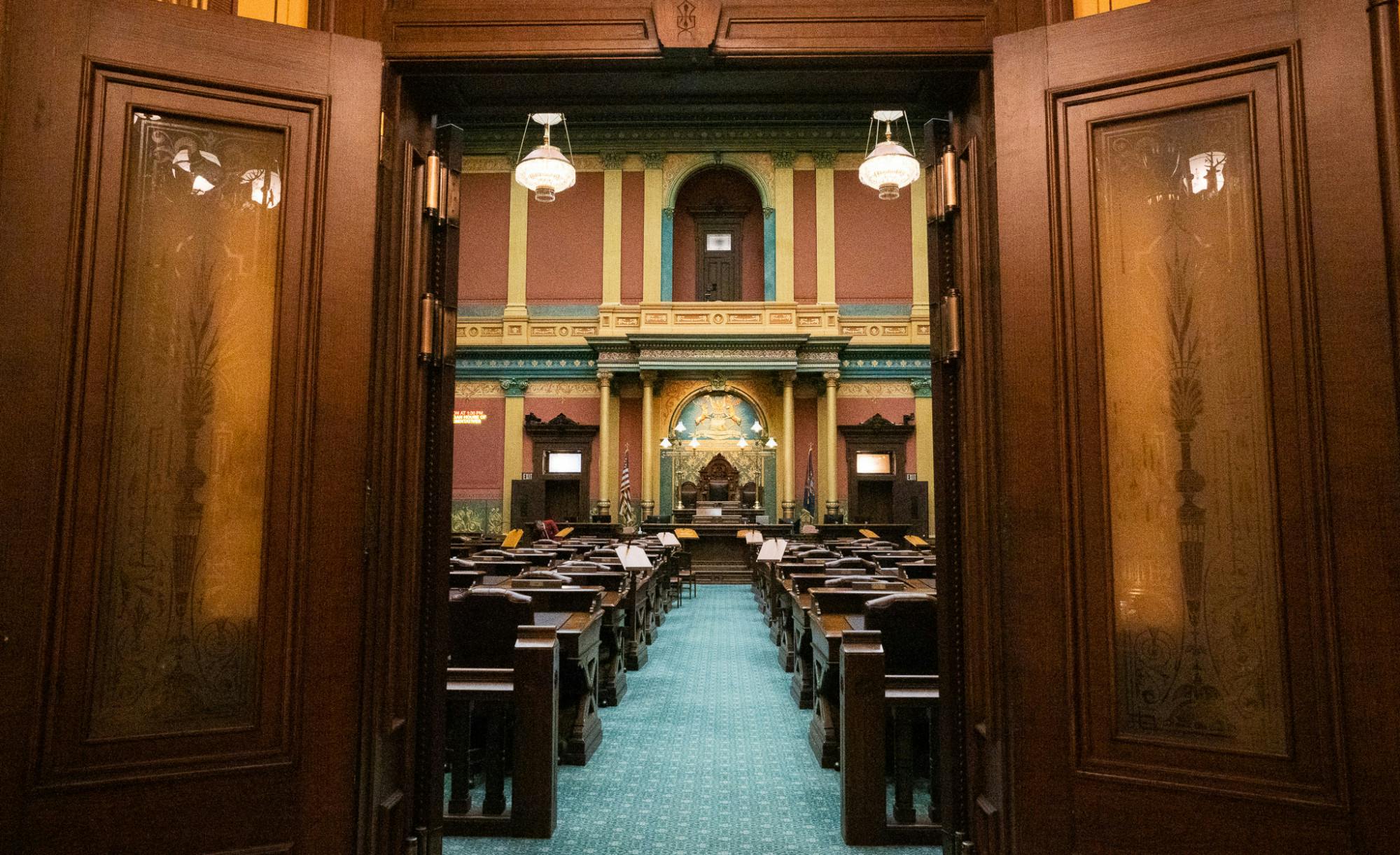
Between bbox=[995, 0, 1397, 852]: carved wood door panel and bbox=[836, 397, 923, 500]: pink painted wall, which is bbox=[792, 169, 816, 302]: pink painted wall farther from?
bbox=[995, 0, 1397, 852]: carved wood door panel

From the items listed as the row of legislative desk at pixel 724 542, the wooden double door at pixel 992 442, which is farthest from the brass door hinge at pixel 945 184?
the row of legislative desk at pixel 724 542

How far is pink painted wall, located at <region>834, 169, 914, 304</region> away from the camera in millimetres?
17625

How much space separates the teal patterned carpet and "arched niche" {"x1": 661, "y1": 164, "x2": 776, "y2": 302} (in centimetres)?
1373

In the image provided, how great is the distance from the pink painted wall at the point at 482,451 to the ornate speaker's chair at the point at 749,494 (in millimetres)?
5384

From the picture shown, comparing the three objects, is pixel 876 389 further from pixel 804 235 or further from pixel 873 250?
pixel 804 235

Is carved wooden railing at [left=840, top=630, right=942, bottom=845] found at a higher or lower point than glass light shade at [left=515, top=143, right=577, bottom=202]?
lower

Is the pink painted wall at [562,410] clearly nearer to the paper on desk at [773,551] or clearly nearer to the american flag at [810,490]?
the american flag at [810,490]

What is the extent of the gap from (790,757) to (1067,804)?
8.33ft

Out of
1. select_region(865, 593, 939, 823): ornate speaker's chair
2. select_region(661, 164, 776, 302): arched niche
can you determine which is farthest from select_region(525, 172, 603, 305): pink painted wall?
select_region(865, 593, 939, 823): ornate speaker's chair

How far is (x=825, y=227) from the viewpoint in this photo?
17.7 metres

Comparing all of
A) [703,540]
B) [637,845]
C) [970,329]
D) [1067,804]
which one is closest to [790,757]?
[637,845]

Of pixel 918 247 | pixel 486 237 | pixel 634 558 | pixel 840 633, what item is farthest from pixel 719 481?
pixel 840 633

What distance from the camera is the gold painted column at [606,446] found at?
1714cm

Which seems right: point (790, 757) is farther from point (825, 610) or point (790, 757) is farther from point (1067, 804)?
point (1067, 804)
